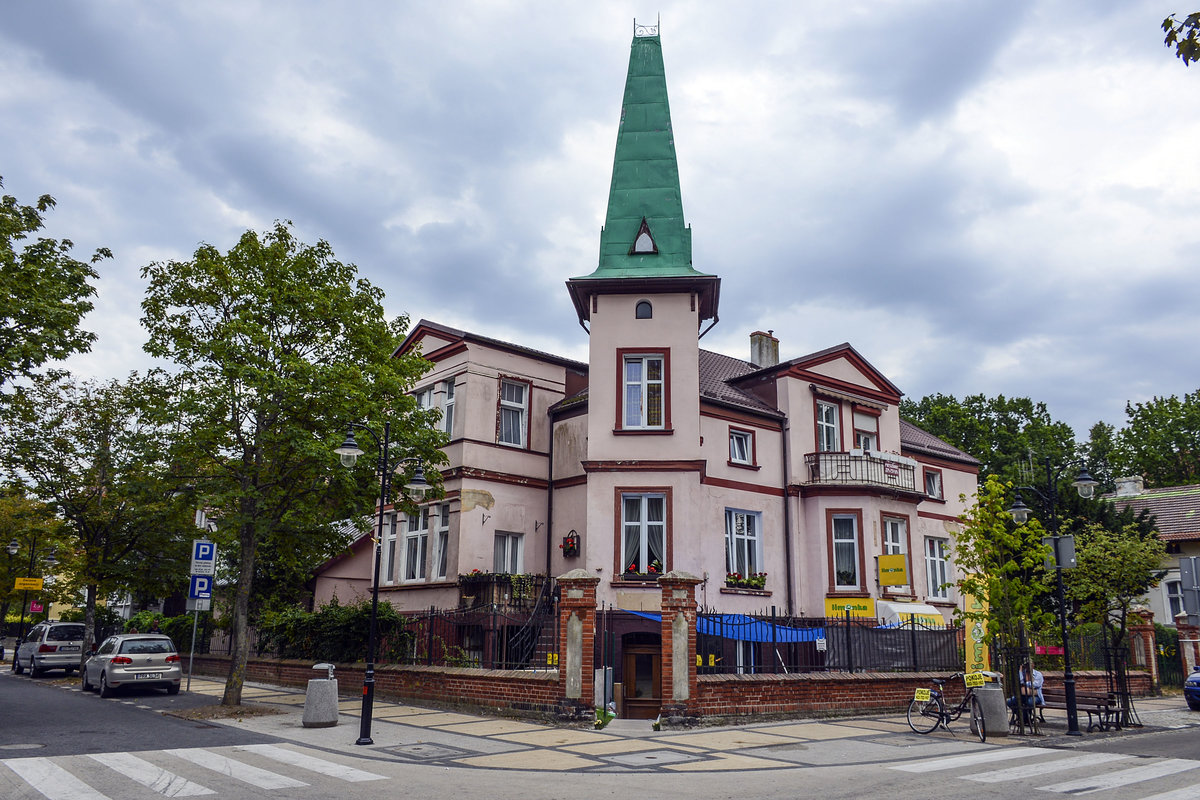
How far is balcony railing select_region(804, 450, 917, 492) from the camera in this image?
2703 centimetres

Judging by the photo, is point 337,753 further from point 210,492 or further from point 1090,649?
point 1090,649

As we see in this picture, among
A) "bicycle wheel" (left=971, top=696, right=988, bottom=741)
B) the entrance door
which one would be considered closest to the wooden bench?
"bicycle wheel" (left=971, top=696, right=988, bottom=741)

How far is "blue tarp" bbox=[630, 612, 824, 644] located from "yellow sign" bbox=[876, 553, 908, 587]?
607 centimetres

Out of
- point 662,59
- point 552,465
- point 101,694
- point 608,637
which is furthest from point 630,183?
point 101,694

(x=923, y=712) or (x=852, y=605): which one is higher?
(x=852, y=605)

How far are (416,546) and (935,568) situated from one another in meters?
18.3

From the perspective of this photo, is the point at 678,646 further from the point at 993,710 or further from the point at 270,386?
the point at 270,386

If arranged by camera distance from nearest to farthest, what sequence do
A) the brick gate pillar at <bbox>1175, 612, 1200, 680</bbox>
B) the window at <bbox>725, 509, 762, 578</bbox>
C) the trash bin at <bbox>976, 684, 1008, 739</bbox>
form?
the trash bin at <bbox>976, 684, 1008, 739</bbox>, the window at <bbox>725, 509, 762, 578</bbox>, the brick gate pillar at <bbox>1175, 612, 1200, 680</bbox>

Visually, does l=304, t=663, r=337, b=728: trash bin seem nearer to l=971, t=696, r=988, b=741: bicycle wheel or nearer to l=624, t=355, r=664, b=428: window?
l=624, t=355, r=664, b=428: window

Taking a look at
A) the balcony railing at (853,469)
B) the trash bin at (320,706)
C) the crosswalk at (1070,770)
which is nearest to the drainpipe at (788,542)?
the balcony railing at (853,469)

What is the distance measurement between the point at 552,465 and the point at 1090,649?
A: 1752cm

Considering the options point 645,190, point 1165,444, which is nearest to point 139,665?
point 645,190

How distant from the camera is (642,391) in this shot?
24.0m

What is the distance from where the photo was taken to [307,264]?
65.0 ft
